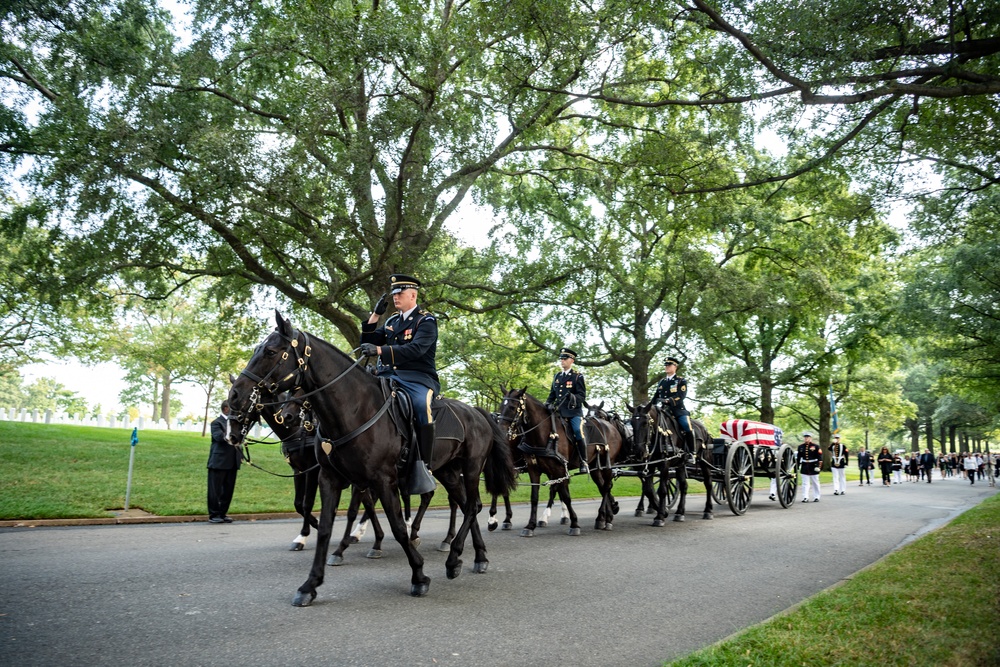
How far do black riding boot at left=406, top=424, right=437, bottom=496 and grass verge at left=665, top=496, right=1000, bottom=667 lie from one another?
3.13m

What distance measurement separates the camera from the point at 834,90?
9.19 m

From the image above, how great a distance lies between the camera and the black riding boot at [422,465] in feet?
22.5

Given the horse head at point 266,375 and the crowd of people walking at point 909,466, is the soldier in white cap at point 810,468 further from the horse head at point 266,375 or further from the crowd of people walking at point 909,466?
the horse head at point 266,375

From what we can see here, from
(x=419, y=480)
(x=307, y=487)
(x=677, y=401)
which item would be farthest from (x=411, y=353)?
(x=677, y=401)

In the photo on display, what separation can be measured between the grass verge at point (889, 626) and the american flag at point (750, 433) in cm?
946

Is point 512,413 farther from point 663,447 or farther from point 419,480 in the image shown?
point 419,480

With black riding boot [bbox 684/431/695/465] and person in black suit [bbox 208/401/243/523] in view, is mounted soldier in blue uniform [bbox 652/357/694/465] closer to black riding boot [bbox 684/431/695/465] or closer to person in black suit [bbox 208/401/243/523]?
black riding boot [bbox 684/431/695/465]

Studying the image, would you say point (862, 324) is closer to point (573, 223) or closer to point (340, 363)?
point (573, 223)

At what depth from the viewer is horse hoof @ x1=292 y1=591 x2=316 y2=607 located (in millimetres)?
6016

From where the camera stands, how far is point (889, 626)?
5305 mm

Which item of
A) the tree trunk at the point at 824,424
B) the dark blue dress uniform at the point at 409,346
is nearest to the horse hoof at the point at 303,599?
the dark blue dress uniform at the point at 409,346

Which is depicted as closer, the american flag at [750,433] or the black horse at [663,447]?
the black horse at [663,447]

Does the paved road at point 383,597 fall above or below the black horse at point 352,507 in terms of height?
below

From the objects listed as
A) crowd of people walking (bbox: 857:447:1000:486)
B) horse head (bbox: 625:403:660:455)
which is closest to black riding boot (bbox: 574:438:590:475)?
horse head (bbox: 625:403:660:455)
